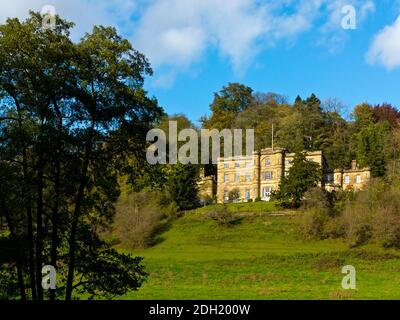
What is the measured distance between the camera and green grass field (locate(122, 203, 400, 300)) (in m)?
27.0

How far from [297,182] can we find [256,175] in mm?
15003

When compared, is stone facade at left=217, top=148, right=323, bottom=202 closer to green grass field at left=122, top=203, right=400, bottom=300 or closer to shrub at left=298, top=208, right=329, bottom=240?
green grass field at left=122, top=203, right=400, bottom=300

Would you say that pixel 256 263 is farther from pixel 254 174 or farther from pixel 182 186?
pixel 254 174

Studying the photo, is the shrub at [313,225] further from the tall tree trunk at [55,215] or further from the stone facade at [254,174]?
the tall tree trunk at [55,215]

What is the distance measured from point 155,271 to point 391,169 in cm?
3836

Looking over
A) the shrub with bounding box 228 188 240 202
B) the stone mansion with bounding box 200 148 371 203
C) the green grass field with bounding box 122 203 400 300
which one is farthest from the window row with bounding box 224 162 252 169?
the green grass field with bounding box 122 203 400 300

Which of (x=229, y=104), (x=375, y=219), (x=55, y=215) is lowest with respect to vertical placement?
(x=375, y=219)

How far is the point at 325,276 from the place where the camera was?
111ft

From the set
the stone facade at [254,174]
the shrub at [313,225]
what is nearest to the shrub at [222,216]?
the shrub at [313,225]

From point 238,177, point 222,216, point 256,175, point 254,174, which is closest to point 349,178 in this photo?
point 256,175

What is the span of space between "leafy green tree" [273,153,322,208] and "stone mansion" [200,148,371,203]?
36.8 ft

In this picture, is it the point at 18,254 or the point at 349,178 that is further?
the point at 349,178

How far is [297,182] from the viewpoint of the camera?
58844 mm
